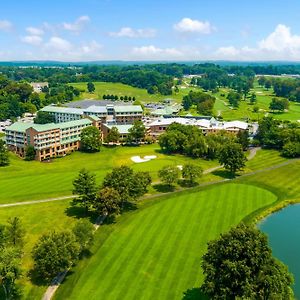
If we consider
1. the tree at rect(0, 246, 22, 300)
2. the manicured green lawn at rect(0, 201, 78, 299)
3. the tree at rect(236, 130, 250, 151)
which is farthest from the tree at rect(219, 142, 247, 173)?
the tree at rect(0, 246, 22, 300)

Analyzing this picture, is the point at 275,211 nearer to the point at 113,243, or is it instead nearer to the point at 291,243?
the point at 291,243

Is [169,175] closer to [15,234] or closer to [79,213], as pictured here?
[79,213]

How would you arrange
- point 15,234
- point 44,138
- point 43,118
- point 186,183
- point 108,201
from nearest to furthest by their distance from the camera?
point 15,234, point 108,201, point 186,183, point 44,138, point 43,118

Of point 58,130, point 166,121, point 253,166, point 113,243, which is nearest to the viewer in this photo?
point 113,243

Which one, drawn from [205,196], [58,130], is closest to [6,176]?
[58,130]

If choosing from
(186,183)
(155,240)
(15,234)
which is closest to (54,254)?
(15,234)

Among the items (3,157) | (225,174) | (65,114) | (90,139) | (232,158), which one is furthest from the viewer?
(65,114)
